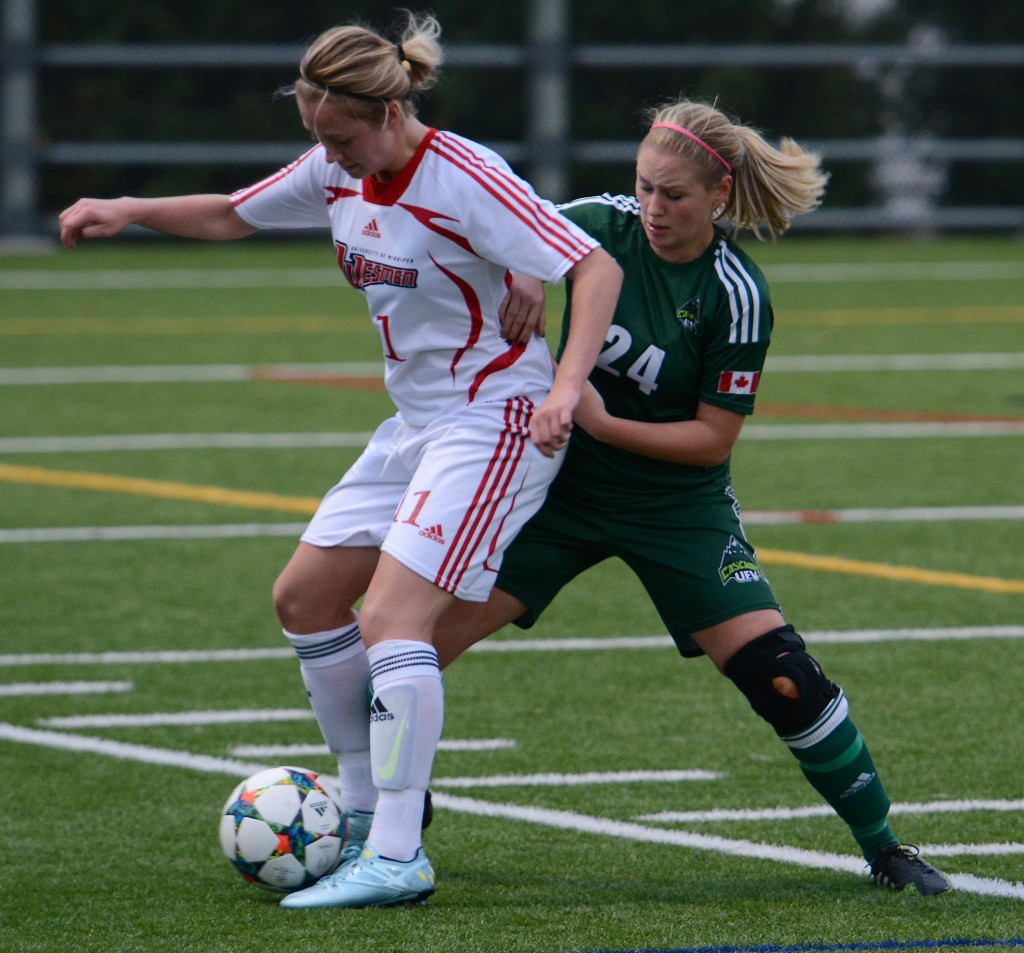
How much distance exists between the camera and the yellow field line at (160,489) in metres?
8.90

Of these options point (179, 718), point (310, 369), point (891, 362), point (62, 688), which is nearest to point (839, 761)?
point (179, 718)

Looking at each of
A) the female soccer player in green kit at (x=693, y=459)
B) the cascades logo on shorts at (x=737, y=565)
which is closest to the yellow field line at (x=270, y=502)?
Result: the female soccer player in green kit at (x=693, y=459)

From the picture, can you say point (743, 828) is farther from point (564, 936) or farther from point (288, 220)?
point (288, 220)

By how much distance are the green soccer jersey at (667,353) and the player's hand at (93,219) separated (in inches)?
41.8

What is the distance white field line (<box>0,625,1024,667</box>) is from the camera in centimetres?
634

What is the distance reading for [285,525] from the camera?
8.42 meters

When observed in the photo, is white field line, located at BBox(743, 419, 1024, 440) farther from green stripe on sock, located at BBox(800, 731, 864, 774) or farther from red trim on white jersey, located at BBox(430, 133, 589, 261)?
red trim on white jersey, located at BBox(430, 133, 589, 261)

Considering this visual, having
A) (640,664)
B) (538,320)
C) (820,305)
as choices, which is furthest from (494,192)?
(820,305)

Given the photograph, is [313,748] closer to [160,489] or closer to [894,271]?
[160,489]

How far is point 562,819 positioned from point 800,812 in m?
0.61

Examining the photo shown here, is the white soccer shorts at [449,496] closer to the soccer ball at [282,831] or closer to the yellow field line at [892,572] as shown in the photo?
the soccer ball at [282,831]

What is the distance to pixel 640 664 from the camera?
6.24 meters

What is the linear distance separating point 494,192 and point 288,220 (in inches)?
26.2

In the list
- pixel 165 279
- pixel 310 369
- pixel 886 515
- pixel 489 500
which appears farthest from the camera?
pixel 165 279
